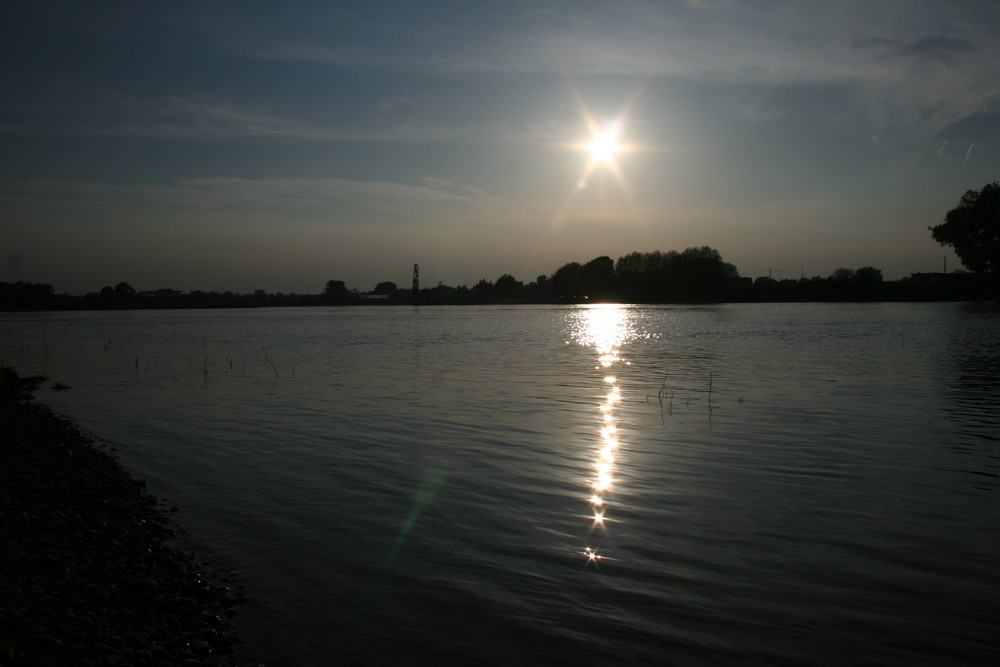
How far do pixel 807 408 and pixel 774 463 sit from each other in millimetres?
7628

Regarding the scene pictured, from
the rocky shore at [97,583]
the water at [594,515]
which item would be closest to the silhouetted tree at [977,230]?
the water at [594,515]

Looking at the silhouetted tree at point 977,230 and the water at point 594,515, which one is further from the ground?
the silhouetted tree at point 977,230

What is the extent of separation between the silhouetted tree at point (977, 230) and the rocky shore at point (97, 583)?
539 ft

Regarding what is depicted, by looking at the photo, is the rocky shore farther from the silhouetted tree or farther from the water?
the silhouetted tree

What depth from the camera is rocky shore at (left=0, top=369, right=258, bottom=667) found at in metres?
6.21

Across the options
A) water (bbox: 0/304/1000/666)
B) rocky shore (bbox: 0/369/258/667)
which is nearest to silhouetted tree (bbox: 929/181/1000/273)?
water (bbox: 0/304/1000/666)

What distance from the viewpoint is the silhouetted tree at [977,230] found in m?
138

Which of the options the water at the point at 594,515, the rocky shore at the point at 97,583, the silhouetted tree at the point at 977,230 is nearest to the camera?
the rocky shore at the point at 97,583

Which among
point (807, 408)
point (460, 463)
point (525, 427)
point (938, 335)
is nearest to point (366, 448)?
point (460, 463)

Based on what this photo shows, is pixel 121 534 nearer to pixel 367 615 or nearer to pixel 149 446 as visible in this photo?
pixel 367 615

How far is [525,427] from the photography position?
734 inches

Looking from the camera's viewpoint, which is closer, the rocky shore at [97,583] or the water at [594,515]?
the rocky shore at [97,583]

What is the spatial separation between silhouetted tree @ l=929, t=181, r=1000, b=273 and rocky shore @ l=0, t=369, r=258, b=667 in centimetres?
16429

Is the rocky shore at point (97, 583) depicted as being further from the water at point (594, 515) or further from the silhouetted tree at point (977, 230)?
the silhouetted tree at point (977, 230)
